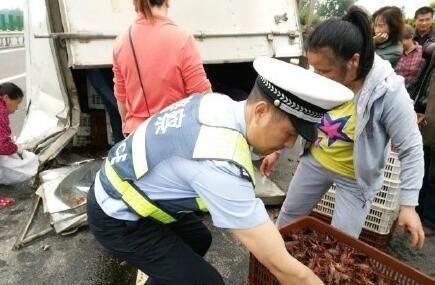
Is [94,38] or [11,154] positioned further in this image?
[11,154]

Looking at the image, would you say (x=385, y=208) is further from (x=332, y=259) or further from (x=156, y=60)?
(x=156, y=60)

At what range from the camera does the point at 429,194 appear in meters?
3.58

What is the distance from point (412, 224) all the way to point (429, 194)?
1.99m

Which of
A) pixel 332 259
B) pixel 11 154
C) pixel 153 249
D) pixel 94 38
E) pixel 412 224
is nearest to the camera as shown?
pixel 153 249

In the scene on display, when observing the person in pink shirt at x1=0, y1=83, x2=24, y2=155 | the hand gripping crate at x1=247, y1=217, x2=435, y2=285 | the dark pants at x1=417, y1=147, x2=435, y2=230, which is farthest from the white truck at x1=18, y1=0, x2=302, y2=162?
the hand gripping crate at x1=247, y1=217, x2=435, y2=285

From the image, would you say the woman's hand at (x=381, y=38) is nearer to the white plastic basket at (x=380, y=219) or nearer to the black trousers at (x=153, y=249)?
the white plastic basket at (x=380, y=219)

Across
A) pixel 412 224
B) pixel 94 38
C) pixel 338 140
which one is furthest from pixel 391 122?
pixel 94 38

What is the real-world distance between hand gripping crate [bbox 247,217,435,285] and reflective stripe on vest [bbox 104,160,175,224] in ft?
1.64

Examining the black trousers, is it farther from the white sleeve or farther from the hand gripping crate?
the white sleeve

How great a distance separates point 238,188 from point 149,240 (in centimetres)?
63

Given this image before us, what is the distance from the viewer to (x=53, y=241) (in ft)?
10.3

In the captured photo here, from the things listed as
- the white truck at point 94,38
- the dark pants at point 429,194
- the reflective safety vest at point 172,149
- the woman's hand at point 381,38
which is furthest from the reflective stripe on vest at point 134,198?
the woman's hand at point 381,38

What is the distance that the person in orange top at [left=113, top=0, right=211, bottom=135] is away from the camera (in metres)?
2.45

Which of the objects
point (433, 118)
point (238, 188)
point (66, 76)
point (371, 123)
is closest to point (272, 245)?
point (238, 188)
